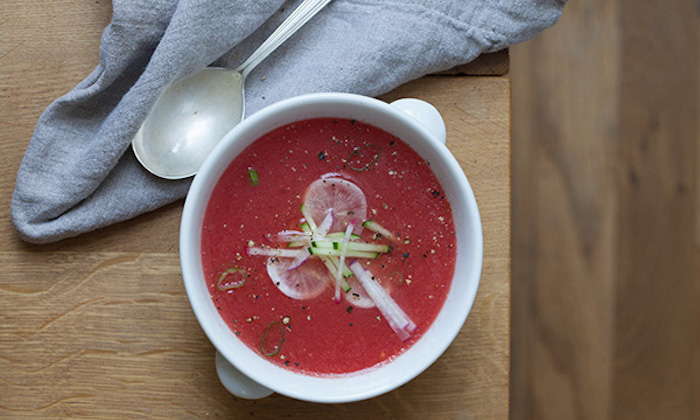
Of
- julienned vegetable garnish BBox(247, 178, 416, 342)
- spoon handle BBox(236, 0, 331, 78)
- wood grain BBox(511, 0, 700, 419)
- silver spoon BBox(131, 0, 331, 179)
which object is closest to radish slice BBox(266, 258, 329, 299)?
julienned vegetable garnish BBox(247, 178, 416, 342)

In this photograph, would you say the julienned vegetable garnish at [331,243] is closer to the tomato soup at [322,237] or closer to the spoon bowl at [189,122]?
the tomato soup at [322,237]

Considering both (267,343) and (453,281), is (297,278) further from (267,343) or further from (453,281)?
(453,281)

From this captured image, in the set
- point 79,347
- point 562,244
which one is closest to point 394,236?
point 79,347

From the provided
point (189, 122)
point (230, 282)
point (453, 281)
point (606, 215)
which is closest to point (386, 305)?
point (453, 281)

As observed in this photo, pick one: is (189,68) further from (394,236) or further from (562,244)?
(562,244)

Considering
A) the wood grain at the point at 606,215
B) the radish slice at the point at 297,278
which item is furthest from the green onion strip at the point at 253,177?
the wood grain at the point at 606,215

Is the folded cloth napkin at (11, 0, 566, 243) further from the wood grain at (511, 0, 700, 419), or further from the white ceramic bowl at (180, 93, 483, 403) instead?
the wood grain at (511, 0, 700, 419)
